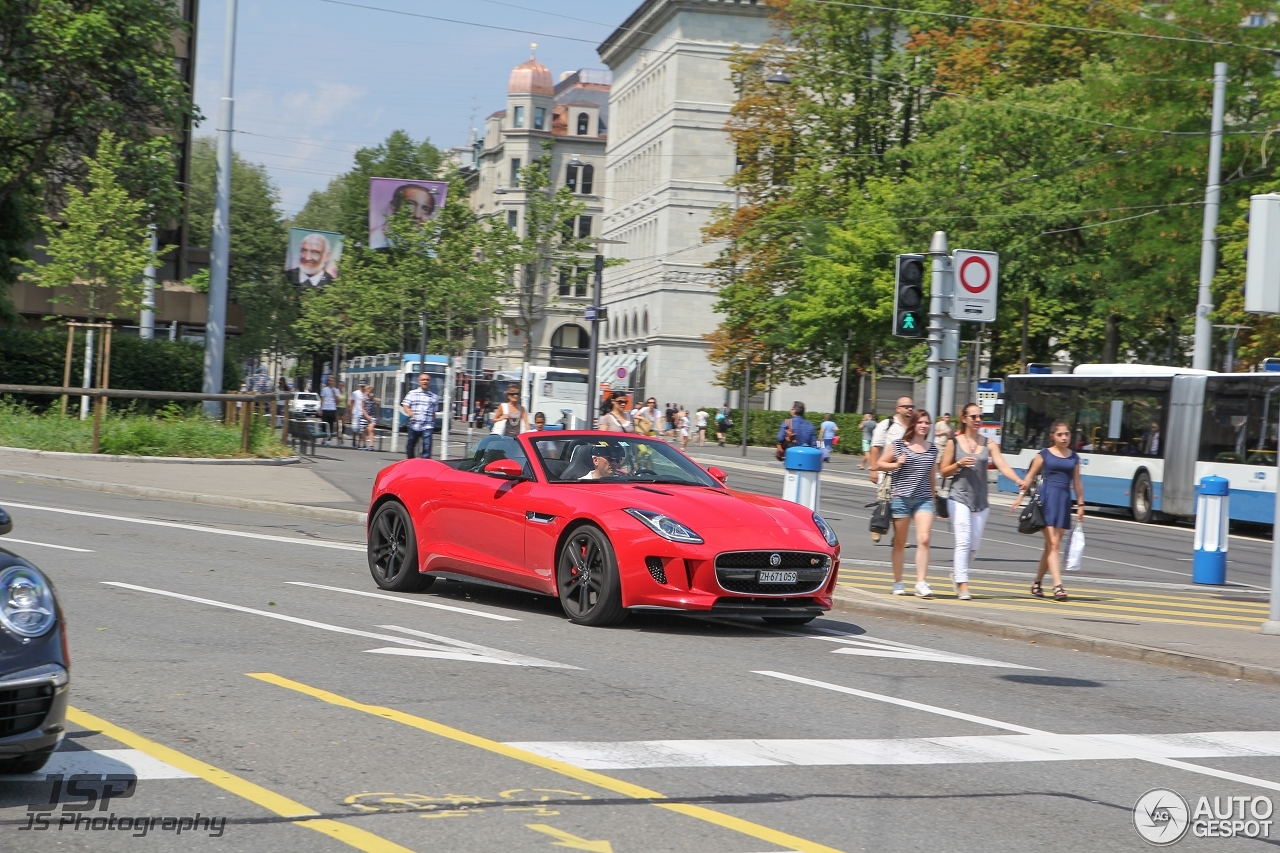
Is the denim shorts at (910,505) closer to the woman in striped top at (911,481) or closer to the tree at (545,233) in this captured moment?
the woman in striped top at (911,481)

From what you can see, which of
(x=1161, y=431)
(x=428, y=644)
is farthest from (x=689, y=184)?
(x=428, y=644)

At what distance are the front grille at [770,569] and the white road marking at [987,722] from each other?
144 centimetres

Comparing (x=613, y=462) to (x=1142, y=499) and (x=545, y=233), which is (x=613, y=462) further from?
(x=545, y=233)

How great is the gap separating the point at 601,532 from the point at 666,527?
0.46 meters

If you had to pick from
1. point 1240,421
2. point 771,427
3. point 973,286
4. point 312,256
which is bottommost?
point 771,427

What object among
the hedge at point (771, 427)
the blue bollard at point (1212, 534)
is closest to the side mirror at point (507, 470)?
the blue bollard at point (1212, 534)

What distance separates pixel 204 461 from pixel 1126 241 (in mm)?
22209

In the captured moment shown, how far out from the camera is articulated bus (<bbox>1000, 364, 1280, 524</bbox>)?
29562 millimetres

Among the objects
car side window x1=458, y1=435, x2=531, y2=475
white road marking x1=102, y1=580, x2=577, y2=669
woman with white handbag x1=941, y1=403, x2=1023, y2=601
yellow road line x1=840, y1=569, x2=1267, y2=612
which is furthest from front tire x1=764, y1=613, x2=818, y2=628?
yellow road line x1=840, y1=569, x2=1267, y2=612

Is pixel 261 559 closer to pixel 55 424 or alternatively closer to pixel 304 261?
pixel 55 424

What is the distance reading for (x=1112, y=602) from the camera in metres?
15.5

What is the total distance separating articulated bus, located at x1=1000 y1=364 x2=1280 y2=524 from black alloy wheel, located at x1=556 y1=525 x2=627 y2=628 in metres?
20.3

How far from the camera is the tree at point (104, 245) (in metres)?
34.8

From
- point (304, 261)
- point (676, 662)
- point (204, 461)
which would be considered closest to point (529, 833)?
point (676, 662)
